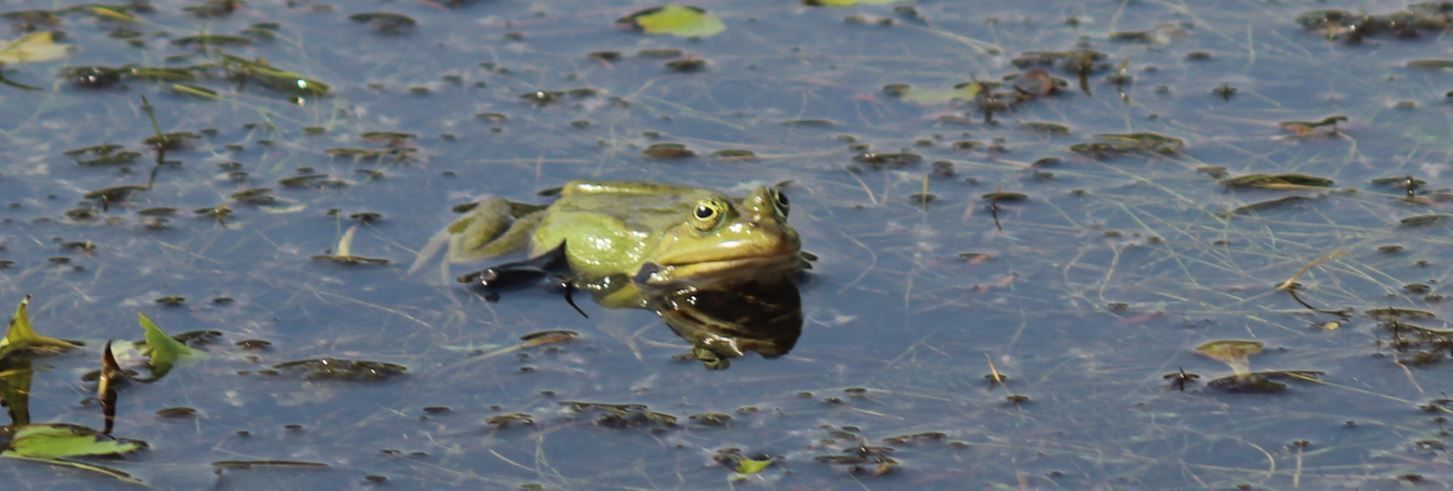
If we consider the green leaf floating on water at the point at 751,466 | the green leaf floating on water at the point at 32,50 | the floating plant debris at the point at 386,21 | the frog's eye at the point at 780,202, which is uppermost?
the frog's eye at the point at 780,202

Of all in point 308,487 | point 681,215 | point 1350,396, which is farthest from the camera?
point 681,215

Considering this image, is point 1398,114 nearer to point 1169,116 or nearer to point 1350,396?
point 1169,116

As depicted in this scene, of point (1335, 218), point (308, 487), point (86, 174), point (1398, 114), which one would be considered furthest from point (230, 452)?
point (1398, 114)

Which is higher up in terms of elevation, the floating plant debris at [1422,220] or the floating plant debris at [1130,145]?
the floating plant debris at [1422,220]

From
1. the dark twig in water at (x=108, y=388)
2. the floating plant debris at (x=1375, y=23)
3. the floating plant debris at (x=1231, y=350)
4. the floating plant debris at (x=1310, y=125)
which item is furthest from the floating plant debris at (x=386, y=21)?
the floating plant debris at (x=1231, y=350)

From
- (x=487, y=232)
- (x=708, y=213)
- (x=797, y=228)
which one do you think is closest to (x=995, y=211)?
(x=797, y=228)

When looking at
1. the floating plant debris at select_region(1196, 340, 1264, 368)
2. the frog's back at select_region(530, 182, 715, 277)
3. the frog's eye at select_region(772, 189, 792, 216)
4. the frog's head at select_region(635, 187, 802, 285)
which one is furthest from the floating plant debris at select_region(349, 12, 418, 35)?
the floating plant debris at select_region(1196, 340, 1264, 368)

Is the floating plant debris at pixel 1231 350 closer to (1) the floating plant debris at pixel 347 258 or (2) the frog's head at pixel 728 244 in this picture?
(2) the frog's head at pixel 728 244
